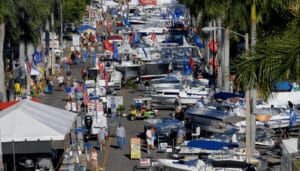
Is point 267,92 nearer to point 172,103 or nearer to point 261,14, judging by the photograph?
point 261,14

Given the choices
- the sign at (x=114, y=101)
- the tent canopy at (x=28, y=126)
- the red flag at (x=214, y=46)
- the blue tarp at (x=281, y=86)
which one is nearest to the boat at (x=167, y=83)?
the red flag at (x=214, y=46)

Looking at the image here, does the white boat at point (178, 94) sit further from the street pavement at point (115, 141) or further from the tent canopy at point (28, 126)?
the tent canopy at point (28, 126)

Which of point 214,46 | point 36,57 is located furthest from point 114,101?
point 36,57

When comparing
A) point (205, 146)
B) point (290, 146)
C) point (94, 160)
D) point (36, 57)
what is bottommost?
point (94, 160)

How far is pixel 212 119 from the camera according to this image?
43438mm

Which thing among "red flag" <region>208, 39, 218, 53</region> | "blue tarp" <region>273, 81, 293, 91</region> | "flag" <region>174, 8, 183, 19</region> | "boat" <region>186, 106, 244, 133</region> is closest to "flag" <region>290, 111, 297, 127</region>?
"blue tarp" <region>273, 81, 293, 91</region>

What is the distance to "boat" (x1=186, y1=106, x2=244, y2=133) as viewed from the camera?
42.3 meters

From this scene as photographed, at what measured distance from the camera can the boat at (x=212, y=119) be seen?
139 ft

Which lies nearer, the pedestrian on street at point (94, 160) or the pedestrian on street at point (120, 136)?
the pedestrian on street at point (94, 160)

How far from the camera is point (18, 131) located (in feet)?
100

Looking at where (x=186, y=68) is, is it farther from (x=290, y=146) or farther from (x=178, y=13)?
(x=178, y=13)

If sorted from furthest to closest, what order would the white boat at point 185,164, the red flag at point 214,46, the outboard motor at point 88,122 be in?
the red flag at point 214,46 < the outboard motor at point 88,122 < the white boat at point 185,164

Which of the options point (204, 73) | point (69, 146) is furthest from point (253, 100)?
point (204, 73)

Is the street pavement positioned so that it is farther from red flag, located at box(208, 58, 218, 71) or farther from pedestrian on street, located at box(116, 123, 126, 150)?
red flag, located at box(208, 58, 218, 71)
